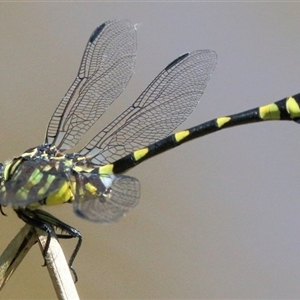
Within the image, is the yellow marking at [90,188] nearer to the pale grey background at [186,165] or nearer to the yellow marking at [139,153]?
the yellow marking at [139,153]

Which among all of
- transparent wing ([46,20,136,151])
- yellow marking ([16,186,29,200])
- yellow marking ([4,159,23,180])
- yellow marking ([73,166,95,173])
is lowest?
yellow marking ([16,186,29,200])

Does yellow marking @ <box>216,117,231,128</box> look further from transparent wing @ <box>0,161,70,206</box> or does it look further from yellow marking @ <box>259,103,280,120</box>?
transparent wing @ <box>0,161,70,206</box>

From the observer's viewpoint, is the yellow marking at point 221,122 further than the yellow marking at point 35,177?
Yes

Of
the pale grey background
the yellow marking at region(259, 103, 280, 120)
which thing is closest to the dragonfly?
the yellow marking at region(259, 103, 280, 120)

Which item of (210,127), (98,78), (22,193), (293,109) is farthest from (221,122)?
(22,193)

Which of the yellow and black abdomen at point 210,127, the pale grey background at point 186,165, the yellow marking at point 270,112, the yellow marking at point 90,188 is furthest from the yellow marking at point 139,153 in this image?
the pale grey background at point 186,165

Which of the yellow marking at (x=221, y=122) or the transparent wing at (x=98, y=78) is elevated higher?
the transparent wing at (x=98, y=78)

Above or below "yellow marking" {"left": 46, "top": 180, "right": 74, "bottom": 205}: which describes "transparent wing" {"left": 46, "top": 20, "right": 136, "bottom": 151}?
above

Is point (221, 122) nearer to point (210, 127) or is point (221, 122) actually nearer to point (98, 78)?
point (210, 127)
